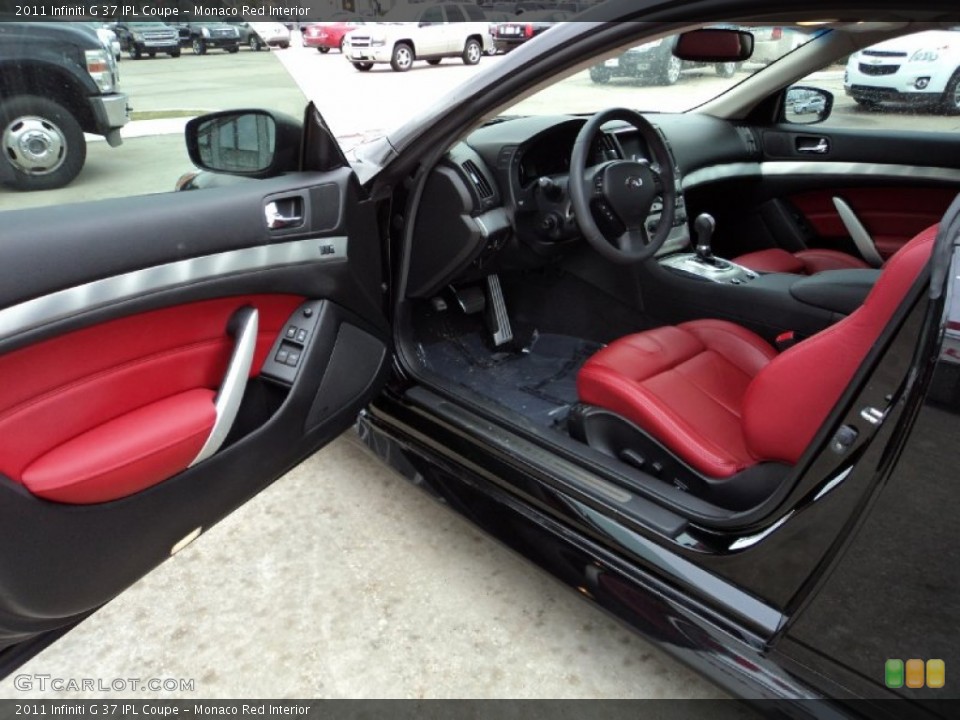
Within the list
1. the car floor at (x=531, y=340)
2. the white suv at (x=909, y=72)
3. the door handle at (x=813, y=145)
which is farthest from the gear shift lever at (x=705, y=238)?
the door handle at (x=813, y=145)

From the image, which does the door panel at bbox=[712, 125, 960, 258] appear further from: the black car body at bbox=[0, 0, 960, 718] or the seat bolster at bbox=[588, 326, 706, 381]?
the seat bolster at bbox=[588, 326, 706, 381]

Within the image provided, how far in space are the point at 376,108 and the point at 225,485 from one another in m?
8.26

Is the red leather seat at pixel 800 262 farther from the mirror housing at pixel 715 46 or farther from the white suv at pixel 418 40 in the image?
the white suv at pixel 418 40

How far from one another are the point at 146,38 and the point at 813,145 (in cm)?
267

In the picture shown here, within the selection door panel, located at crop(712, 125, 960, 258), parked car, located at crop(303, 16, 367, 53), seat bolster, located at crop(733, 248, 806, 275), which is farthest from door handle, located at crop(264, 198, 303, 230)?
parked car, located at crop(303, 16, 367, 53)

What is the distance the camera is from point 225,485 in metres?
1.54

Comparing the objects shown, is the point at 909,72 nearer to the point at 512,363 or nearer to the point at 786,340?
the point at 786,340

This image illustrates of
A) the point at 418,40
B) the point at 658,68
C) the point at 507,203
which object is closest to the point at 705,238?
the point at 507,203

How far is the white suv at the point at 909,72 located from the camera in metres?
2.24

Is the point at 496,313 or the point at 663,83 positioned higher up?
the point at 663,83

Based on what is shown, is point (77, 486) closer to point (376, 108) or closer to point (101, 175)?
point (101, 175)

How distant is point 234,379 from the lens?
1.50 meters

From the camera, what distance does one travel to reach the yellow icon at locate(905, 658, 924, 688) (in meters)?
1.08

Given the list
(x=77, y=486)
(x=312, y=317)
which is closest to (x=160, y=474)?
(x=77, y=486)
